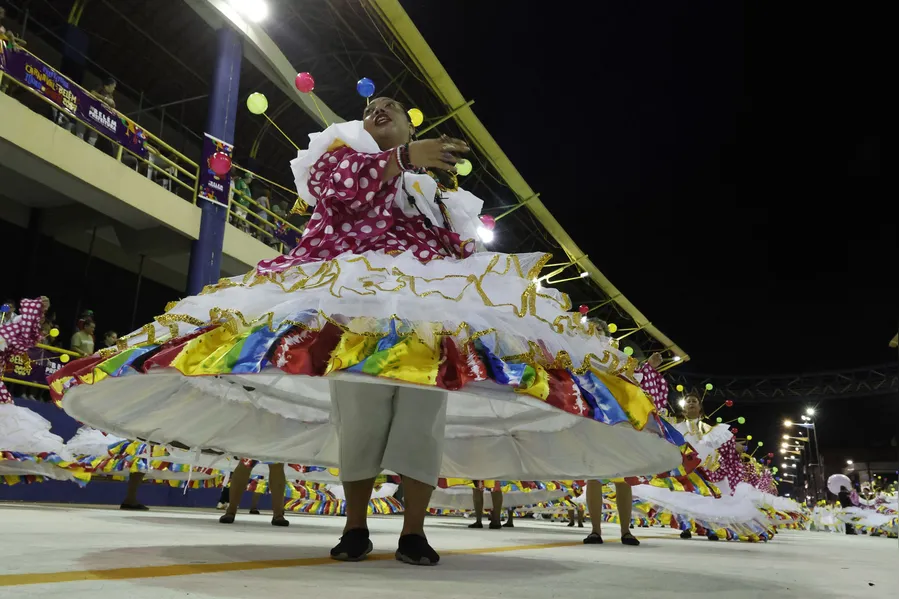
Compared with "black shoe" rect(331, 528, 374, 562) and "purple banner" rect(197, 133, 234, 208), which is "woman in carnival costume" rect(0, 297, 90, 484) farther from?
"black shoe" rect(331, 528, 374, 562)

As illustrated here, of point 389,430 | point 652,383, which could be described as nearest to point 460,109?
point 652,383

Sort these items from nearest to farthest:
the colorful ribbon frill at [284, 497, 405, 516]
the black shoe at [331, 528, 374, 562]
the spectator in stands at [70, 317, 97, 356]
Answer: the black shoe at [331, 528, 374, 562]
the spectator in stands at [70, 317, 97, 356]
the colorful ribbon frill at [284, 497, 405, 516]

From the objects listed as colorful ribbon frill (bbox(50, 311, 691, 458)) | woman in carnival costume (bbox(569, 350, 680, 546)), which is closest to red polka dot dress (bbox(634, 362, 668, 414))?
woman in carnival costume (bbox(569, 350, 680, 546))

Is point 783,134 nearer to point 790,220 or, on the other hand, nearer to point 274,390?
Answer: point 790,220

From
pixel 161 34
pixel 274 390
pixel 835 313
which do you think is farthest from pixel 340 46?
pixel 835 313

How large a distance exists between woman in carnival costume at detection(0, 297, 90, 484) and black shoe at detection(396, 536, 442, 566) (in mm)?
3907

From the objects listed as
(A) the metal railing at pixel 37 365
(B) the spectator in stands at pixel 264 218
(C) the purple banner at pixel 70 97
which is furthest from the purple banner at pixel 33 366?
Answer: (B) the spectator in stands at pixel 264 218

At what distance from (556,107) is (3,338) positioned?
11550 millimetres

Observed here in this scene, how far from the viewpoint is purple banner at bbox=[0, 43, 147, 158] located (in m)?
6.57

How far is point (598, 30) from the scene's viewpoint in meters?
12.4

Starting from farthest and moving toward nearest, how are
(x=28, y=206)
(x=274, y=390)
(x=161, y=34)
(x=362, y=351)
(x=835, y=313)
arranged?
(x=835, y=313) < (x=161, y=34) < (x=28, y=206) < (x=274, y=390) < (x=362, y=351)

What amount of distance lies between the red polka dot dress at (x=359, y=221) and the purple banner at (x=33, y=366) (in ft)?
17.3

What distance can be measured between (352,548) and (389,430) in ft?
1.15

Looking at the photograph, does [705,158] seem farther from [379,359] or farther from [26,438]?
[379,359]
